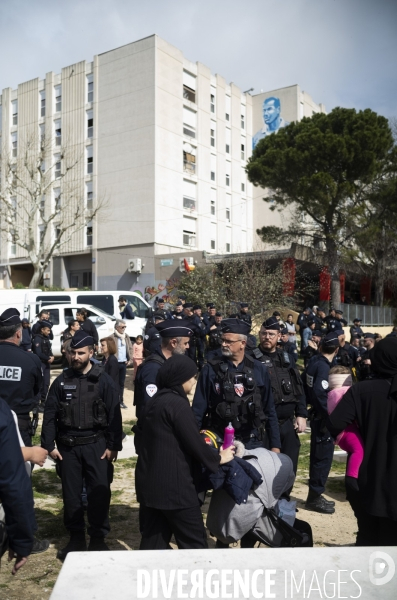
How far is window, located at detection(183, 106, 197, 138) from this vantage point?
39.2 metres

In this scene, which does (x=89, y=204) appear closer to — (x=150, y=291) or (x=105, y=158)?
(x=105, y=158)

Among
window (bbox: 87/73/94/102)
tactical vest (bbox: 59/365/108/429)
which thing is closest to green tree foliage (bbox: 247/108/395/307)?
window (bbox: 87/73/94/102)

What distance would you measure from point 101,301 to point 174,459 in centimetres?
1601

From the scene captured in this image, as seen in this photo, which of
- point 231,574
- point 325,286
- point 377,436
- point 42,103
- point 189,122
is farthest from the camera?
point 42,103

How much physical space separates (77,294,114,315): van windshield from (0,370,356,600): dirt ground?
11.5 meters

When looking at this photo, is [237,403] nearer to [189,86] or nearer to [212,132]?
[189,86]

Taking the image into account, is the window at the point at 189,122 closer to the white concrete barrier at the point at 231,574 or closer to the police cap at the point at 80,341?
the police cap at the point at 80,341

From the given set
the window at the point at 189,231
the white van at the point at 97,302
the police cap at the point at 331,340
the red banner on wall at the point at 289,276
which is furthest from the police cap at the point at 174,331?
the window at the point at 189,231

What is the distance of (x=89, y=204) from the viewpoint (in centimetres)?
3969

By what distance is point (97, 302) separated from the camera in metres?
19.1

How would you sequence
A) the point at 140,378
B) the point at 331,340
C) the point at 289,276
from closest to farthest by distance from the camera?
the point at 140,378 < the point at 331,340 < the point at 289,276

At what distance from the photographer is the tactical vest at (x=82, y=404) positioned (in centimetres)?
454

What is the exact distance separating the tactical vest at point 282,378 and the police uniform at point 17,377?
2.12 metres
